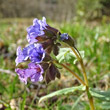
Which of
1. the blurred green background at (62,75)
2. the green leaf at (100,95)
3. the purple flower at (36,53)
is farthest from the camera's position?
the blurred green background at (62,75)

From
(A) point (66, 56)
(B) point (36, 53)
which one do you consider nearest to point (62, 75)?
(A) point (66, 56)

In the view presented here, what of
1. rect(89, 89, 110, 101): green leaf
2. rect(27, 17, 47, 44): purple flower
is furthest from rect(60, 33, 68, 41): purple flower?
rect(89, 89, 110, 101): green leaf

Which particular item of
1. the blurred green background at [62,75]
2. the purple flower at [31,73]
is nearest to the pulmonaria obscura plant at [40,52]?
the purple flower at [31,73]

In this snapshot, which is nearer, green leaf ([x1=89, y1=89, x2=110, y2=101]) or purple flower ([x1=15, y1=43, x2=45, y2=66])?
purple flower ([x1=15, y1=43, x2=45, y2=66])

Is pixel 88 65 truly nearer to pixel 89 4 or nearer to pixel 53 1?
pixel 89 4

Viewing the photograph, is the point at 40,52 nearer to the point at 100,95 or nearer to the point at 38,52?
the point at 38,52

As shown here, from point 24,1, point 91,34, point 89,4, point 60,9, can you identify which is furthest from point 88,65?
point 24,1

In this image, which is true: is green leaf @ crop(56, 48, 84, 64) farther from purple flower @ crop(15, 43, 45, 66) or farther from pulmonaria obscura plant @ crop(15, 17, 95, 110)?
purple flower @ crop(15, 43, 45, 66)

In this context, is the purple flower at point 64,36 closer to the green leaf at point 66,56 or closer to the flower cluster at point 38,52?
the flower cluster at point 38,52
